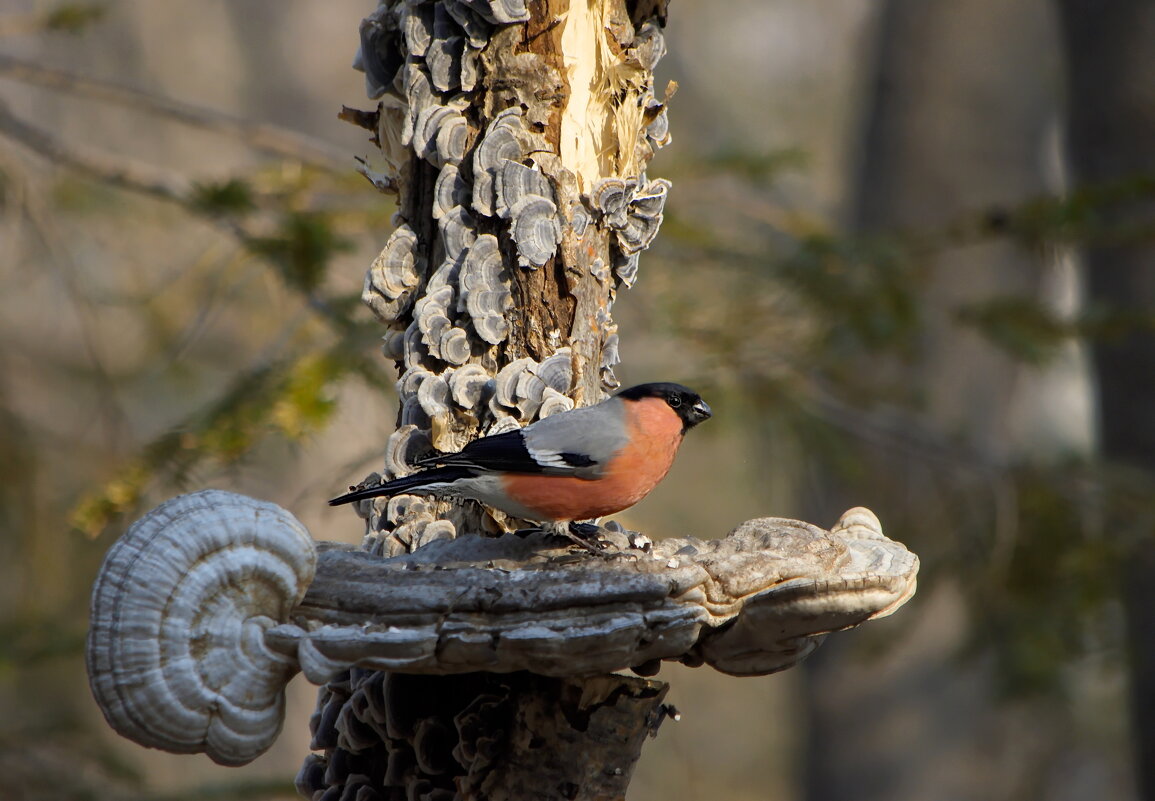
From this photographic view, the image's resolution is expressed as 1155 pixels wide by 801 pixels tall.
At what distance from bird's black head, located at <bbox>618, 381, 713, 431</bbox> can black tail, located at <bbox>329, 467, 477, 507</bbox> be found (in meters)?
0.43

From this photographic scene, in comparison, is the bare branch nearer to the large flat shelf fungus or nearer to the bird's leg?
the bird's leg

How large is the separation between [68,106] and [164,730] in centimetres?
1045

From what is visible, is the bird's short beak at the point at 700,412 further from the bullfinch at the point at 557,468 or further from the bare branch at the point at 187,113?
the bare branch at the point at 187,113

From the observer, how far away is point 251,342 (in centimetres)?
609

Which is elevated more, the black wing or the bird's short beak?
the bird's short beak

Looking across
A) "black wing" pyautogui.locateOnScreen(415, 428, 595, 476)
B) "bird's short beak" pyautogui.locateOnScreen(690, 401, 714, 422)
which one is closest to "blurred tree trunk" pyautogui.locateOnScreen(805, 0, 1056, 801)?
"bird's short beak" pyautogui.locateOnScreen(690, 401, 714, 422)

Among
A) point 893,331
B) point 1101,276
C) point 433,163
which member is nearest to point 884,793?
point 1101,276

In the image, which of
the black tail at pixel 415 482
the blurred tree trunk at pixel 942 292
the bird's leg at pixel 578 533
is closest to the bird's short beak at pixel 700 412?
the bird's leg at pixel 578 533

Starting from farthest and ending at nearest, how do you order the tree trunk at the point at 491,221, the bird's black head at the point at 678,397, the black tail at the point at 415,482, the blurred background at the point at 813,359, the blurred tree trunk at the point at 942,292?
the blurred tree trunk at the point at 942,292 → the blurred background at the point at 813,359 → the bird's black head at the point at 678,397 → the tree trunk at the point at 491,221 → the black tail at the point at 415,482

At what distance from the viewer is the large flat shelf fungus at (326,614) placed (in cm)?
146

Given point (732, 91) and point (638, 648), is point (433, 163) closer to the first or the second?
point (638, 648)

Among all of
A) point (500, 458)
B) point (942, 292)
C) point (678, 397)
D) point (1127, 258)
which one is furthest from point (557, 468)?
point (942, 292)

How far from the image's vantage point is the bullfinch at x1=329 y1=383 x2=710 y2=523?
6.34 ft

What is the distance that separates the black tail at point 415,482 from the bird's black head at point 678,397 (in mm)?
426
